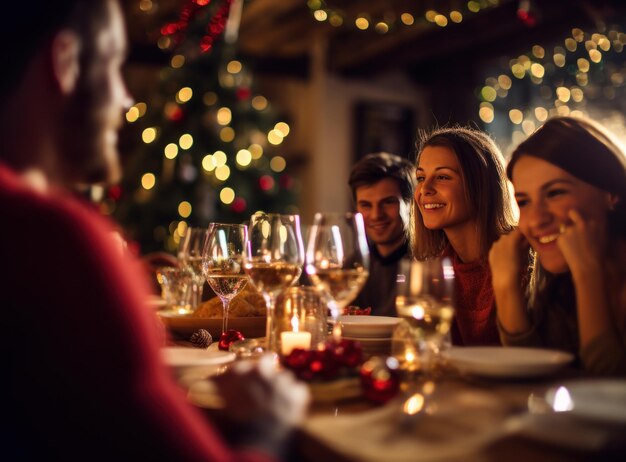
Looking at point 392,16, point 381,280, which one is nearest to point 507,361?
point 381,280

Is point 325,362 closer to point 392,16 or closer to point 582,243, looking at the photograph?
point 582,243

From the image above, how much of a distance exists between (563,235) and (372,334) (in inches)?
18.6

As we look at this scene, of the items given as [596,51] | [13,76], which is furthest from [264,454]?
[596,51]

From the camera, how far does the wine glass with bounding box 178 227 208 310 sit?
1.96 metres

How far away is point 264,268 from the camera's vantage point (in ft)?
4.16

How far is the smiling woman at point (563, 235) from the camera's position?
52.5 inches

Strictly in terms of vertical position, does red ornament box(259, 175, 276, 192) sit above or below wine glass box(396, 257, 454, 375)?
above

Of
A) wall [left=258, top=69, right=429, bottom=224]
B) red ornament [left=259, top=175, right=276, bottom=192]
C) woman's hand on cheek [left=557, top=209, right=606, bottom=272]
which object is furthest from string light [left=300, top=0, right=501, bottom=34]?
woman's hand on cheek [left=557, top=209, right=606, bottom=272]

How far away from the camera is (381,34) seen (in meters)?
5.62

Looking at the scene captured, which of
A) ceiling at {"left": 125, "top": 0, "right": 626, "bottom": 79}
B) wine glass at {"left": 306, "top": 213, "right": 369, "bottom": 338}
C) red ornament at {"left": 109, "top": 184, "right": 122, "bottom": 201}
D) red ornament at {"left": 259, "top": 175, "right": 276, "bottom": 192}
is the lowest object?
wine glass at {"left": 306, "top": 213, "right": 369, "bottom": 338}

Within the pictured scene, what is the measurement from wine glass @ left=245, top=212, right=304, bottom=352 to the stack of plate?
0.22m

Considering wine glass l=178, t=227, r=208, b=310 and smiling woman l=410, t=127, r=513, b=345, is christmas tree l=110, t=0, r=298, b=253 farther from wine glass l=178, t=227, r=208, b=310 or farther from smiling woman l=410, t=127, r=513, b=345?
smiling woman l=410, t=127, r=513, b=345

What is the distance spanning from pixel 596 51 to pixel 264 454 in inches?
157

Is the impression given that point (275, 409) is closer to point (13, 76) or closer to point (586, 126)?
point (13, 76)
